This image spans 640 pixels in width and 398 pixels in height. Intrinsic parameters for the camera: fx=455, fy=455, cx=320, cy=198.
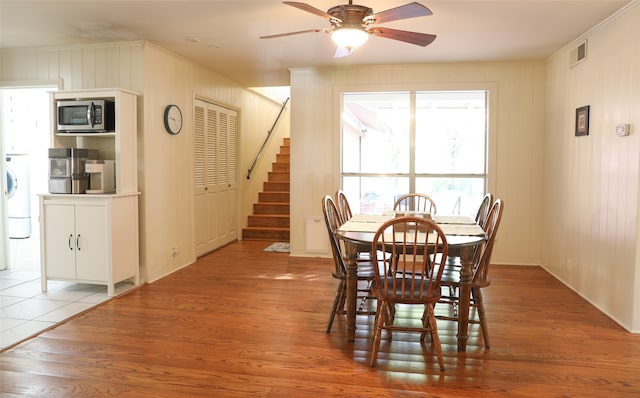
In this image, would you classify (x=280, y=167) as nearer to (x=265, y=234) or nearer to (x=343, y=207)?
(x=265, y=234)

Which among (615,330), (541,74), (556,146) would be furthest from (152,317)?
(541,74)

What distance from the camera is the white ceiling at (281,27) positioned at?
3.55 meters

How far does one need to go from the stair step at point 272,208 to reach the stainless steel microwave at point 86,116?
357 cm

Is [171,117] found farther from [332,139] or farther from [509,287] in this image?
[509,287]

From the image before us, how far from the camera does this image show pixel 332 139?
583 centimetres

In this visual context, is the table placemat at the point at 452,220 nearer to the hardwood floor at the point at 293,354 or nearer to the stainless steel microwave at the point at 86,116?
the hardwood floor at the point at 293,354

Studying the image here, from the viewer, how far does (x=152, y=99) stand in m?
4.70

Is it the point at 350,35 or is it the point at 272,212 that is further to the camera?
the point at 272,212

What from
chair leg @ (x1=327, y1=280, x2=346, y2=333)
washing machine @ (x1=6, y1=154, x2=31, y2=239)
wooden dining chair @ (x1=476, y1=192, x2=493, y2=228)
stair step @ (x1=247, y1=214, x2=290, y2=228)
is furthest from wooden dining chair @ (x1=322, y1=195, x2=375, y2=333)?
washing machine @ (x1=6, y1=154, x2=31, y2=239)

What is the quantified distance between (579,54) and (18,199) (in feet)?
26.0

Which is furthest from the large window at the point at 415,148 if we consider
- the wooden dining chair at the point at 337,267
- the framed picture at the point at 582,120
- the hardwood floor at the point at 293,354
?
the wooden dining chair at the point at 337,267

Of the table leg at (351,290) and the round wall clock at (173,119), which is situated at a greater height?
the round wall clock at (173,119)

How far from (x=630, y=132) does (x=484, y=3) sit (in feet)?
4.82

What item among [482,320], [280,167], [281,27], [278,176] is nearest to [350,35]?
[281,27]
